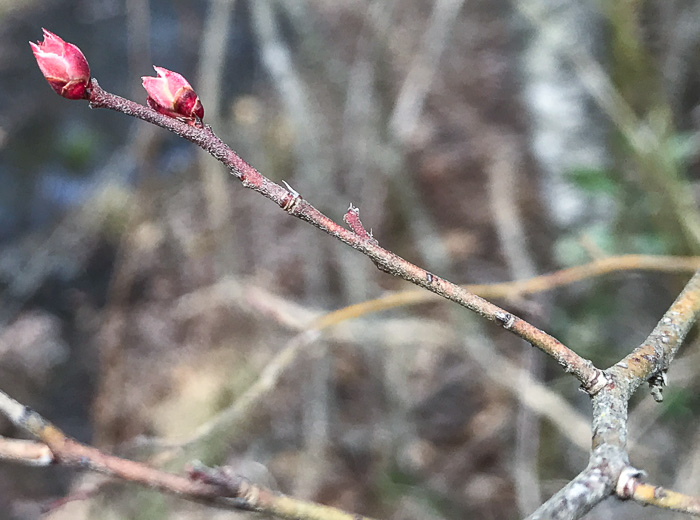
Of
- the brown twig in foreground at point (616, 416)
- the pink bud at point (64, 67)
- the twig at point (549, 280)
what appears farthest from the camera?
the twig at point (549, 280)

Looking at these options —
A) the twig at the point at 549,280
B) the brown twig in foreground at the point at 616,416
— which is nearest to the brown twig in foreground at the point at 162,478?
the brown twig in foreground at the point at 616,416

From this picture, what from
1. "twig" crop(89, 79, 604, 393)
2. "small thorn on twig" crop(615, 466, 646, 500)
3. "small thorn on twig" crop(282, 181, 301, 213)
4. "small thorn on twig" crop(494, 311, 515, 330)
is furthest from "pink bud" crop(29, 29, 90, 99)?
"small thorn on twig" crop(615, 466, 646, 500)

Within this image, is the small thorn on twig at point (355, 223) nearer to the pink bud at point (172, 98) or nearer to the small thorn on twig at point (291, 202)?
the small thorn on twig at point (291, 202)

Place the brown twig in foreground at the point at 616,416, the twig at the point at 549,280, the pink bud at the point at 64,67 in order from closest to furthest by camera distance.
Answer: the brown twig in foreground at the point at 616,416 → the pink bud at the point at 64,67 → the twig at the point at 549,280

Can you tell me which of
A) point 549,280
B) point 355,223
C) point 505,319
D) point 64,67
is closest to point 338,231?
point 355,223

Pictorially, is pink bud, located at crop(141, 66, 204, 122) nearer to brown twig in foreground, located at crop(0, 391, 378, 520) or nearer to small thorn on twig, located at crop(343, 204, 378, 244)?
small thorn on twig, located at crop(343, 204, 378, 244)

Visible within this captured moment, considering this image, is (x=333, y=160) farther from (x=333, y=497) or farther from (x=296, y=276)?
(x=333, y=497)

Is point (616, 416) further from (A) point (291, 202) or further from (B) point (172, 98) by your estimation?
(B) point (172, 98)

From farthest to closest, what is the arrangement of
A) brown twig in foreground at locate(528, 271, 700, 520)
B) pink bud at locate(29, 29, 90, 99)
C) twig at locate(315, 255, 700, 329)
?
twig at locate(315, 255, 700, 329) → pink bud at locate(29, 29, 90, 99) → brown twig in foreground at locate(528, 271, 700, 520)

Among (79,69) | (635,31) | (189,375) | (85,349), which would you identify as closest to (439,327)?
(635,31)
